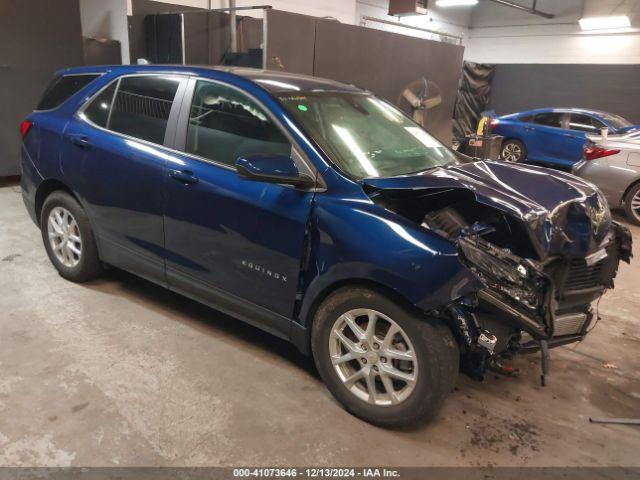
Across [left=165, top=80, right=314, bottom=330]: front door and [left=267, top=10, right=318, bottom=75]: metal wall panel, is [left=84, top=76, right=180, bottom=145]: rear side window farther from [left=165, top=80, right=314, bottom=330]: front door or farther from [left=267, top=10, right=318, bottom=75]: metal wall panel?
[left=267, top=10, right=318, bottom=75]: metal wall panel

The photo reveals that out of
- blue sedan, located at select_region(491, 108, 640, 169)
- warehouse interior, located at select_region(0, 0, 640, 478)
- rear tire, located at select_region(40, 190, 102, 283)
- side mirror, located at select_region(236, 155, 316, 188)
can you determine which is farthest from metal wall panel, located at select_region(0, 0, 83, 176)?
blue sedan, located at select_region(491, 108, 640, 169)

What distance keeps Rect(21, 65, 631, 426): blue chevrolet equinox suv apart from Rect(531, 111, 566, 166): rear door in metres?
8.04

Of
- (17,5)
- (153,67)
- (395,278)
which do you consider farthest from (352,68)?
(395,278)

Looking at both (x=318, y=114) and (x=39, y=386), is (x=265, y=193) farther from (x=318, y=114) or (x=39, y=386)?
(x=39, y=386)

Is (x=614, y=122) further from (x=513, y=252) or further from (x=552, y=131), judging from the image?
(x=513, y=252)

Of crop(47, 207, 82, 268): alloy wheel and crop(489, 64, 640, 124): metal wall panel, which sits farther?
crop(489, 64, 640, 124): metal wall panel

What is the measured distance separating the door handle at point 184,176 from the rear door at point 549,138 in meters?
9.30

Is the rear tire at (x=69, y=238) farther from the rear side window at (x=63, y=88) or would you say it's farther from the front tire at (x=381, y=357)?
the front tire at (x=381, y=357)

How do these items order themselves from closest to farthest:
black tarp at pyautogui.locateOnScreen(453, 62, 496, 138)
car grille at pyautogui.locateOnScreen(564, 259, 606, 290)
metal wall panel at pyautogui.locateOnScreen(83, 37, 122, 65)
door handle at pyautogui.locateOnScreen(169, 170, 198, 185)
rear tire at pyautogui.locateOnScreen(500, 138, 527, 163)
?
car grille at pyautogui.locateOnScreen(564, 259, 606, 290) < door handle at pyautogui.locateOnScreen(169, 170, 198, 185) < metal wall panel at pyautogui.locateOnScreen(83, 37, 122, 65) < rear tire at pyautogui.locateOnScreen(500, 138, 527, 163) < black tarp at pyautogui.locateOnScreen(453, 62, 496, 138)

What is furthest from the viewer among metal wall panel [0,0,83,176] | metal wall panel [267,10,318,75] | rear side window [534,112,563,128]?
rear side window [534,112,563,128]

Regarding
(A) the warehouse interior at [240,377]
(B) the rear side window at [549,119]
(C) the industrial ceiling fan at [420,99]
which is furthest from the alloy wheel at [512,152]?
(A) the warehouse interior at [240,377]

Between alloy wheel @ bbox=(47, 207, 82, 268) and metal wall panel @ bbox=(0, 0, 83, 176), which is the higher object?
metal wall panel @ bbox=(0, 0, 83, 176)

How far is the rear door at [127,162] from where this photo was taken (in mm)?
2955

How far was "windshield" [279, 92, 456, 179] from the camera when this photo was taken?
254 cm
